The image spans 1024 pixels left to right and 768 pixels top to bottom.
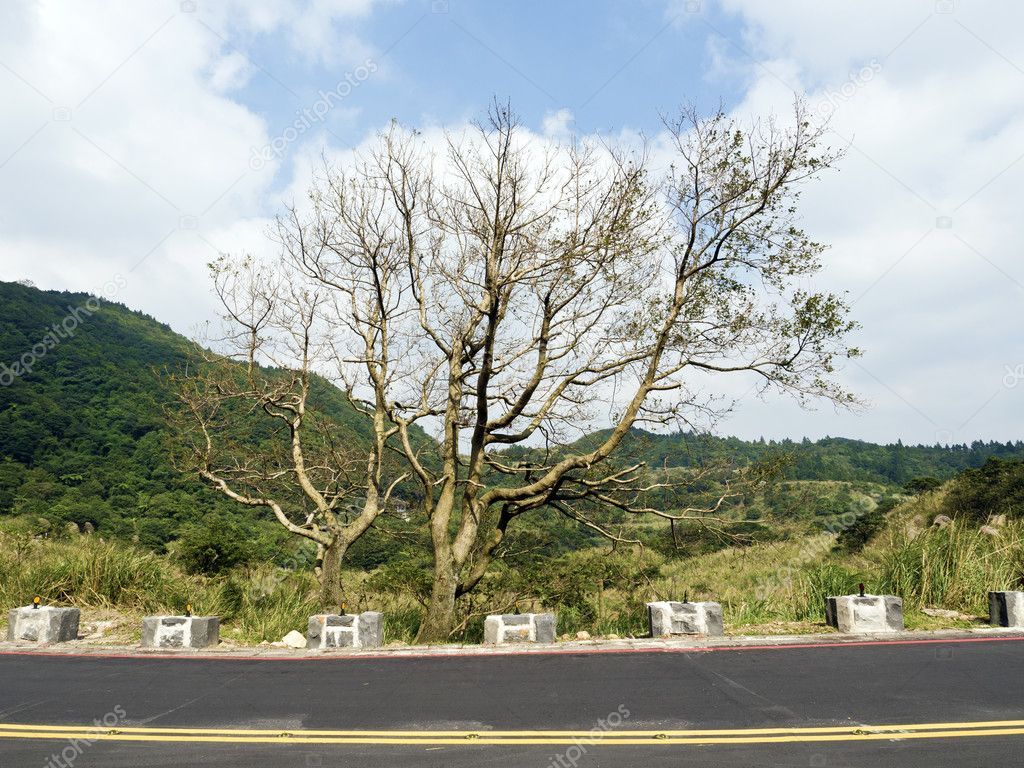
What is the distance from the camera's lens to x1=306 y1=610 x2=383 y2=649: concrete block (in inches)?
407

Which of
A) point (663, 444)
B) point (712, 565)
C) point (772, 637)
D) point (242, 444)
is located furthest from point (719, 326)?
point (712, 565)

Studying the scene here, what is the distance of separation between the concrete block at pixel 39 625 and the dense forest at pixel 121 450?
22.6ft

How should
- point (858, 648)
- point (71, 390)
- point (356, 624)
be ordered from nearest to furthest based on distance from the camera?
point (858, 648), point (356, 624), point (71, 390)

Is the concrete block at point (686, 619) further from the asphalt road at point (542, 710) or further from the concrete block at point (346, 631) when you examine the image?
the concrete block at point (346, 631)

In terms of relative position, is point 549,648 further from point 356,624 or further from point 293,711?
point 293,711

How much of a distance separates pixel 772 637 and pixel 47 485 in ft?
146

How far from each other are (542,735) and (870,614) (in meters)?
6.62

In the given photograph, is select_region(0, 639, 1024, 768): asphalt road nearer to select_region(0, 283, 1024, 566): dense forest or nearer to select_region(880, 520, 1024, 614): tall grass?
select_region(880, 520, 1024, 614): tall grass

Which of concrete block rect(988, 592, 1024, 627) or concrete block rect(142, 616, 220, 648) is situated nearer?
concrete block rect(988, 592, 1024, 627)

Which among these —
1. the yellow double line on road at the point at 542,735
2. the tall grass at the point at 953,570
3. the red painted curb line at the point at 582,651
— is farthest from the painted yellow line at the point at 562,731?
the tall grass at the point at 953,570

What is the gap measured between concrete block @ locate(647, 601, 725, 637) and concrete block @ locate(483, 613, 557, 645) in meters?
1.52

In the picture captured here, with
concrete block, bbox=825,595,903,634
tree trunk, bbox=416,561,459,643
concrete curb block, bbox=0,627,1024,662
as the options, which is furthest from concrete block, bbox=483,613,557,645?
tree trunk, bbox=416,561,459,643

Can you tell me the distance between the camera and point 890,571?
1287cm

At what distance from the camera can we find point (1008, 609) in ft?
34.1
